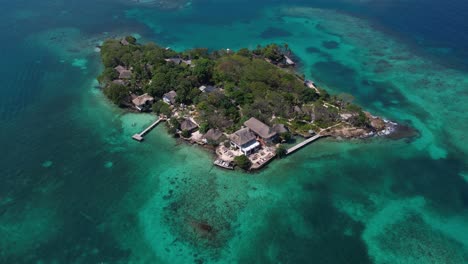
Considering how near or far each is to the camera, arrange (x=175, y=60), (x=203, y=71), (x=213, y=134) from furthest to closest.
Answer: (x=175, y=60) → (x=203, y=71) → (x=213, y=134)

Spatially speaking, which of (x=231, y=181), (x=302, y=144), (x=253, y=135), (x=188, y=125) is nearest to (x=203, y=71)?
(x=188, y=125)

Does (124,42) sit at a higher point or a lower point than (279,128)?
higher

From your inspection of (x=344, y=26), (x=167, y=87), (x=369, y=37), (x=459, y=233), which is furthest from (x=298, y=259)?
(x=344, y=26)

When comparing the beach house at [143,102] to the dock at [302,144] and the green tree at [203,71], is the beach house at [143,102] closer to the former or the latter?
the green tree at [203,71]

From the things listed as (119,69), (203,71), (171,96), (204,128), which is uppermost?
(203,71)

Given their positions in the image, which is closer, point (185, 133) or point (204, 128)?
point (185, 133)

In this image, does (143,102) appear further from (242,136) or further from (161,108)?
(242,136)

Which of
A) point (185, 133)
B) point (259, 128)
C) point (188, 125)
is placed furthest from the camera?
point (188, 125)
